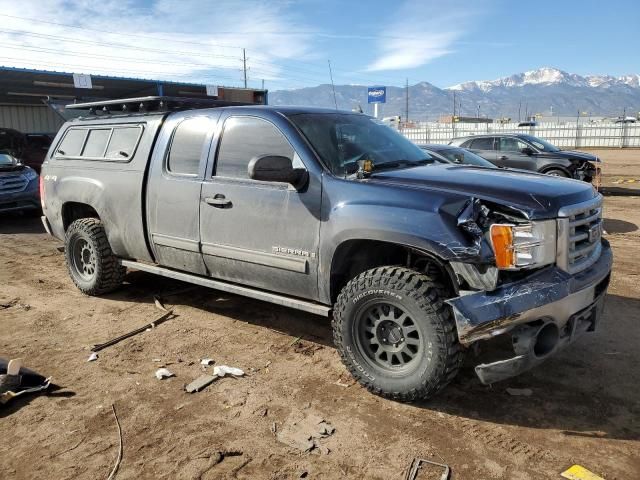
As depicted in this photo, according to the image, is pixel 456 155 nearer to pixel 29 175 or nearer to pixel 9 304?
pixel 9 304

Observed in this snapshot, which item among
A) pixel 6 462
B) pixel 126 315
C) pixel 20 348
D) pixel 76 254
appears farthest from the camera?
pixel 76 254

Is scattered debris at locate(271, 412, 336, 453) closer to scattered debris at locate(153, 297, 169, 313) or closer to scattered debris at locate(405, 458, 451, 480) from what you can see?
scattered debris at locate(405, 458, 451, 480)

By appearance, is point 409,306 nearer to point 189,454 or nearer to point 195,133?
point 189,454

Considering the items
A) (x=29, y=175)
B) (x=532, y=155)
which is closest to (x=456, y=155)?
(x=532, y=155)

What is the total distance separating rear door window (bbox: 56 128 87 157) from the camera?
583 centimetres

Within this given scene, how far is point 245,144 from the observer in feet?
13.9

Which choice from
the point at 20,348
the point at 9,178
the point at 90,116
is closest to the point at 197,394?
the point at 20,348

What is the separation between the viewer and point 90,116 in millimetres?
6055

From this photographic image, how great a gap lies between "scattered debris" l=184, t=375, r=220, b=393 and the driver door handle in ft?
4.31

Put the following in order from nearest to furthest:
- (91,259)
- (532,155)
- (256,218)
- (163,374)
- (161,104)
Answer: (163,374) → (256,218) → (161,104) → (91,259) → (532,155)

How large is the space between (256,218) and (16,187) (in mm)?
8870

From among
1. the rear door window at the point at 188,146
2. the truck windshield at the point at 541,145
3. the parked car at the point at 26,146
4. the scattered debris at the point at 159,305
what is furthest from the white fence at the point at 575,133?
the rear door window at the point at 188,146

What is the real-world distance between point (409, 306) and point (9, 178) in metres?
10.3

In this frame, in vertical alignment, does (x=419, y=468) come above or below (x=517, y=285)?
below
